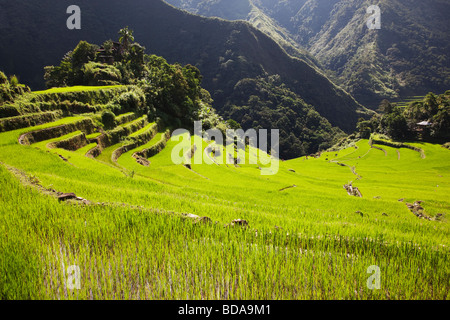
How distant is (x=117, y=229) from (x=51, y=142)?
861 inches

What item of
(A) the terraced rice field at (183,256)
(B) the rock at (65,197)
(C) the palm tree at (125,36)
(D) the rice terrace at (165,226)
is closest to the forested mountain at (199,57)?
(C) the palm tree at (125,36)

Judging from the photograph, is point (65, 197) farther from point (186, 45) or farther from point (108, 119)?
point (186, 45)

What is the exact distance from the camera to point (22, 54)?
396 ft

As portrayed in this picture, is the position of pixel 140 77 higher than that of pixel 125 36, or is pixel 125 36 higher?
pixel 125 36

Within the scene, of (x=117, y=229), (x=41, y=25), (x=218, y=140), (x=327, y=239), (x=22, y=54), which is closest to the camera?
(x=117, y=229)

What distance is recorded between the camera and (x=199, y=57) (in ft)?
615

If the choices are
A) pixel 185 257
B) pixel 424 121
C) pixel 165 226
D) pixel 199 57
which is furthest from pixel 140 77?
pixel 199 57

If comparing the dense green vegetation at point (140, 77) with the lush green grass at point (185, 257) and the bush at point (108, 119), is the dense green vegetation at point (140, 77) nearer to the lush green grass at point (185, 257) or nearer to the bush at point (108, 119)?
the bush at point (108, 119)

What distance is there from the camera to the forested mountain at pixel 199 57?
12588 centimetres

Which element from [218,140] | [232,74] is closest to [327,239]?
[218,140]

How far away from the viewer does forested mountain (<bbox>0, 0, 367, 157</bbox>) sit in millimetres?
125875

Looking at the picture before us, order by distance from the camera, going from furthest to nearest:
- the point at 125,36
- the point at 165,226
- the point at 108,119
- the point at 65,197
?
1. the point at 125,36
2. the point at 108,119
3. the point at 65,197
4. the point at 165,226
